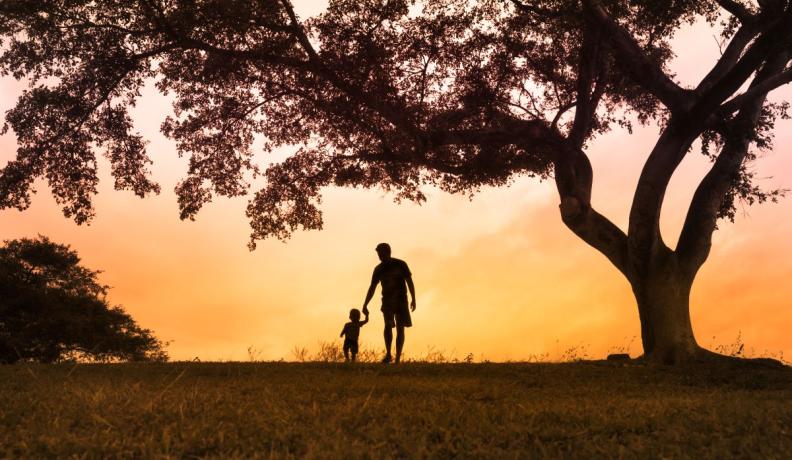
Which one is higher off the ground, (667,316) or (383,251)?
(383,251)

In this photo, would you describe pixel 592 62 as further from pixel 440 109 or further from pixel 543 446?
pixel 543 446

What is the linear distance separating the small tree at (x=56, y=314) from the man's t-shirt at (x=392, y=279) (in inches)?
690

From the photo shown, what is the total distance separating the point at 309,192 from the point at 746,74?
39.0ft

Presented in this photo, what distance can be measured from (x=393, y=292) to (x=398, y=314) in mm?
522

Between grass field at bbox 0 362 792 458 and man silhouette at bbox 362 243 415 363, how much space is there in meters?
4.74

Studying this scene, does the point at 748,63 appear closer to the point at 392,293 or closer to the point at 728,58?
the point at 728,58

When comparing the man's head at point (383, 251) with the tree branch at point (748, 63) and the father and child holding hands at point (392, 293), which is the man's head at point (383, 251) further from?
the tree branch at point (748, 63)

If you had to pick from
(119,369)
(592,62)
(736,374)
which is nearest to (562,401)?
(736,374)

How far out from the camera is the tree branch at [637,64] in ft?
59.7

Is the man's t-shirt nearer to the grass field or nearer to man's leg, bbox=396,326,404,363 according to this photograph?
man's leg, bbox=396,326,404,363

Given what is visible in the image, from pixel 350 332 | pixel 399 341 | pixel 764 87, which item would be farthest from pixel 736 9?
pixel 350 332

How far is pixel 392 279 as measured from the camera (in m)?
17.7

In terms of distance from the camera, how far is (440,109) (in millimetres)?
21812

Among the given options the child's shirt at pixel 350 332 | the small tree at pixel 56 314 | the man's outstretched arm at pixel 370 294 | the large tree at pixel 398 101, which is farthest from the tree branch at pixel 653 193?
the small tree at pixel 56 314
